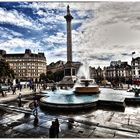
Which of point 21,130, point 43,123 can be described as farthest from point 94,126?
point 21,130

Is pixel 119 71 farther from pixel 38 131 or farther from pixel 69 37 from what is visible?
pixel 38 131

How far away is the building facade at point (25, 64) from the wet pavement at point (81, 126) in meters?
61.1

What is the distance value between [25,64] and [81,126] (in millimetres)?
65994

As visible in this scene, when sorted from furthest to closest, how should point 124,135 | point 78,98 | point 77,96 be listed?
point 77,96
point 78,98
point 124,135

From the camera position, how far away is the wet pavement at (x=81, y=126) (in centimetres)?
708

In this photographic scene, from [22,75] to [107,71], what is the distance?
38625 millimetres

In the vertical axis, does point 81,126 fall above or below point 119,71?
below

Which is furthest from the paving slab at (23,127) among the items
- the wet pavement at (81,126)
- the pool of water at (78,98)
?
the pool of water at (78,98)

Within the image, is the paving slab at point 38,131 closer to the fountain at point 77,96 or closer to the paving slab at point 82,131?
the paving slab at point 82,131

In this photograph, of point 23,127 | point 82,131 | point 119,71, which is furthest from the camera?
point 119,71

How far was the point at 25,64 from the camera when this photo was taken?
71.6m

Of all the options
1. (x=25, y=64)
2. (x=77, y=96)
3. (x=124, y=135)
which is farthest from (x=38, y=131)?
(x=25, y=64)

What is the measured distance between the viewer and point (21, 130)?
763 cm

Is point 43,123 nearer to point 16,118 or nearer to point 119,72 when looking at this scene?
A: point 16,118
